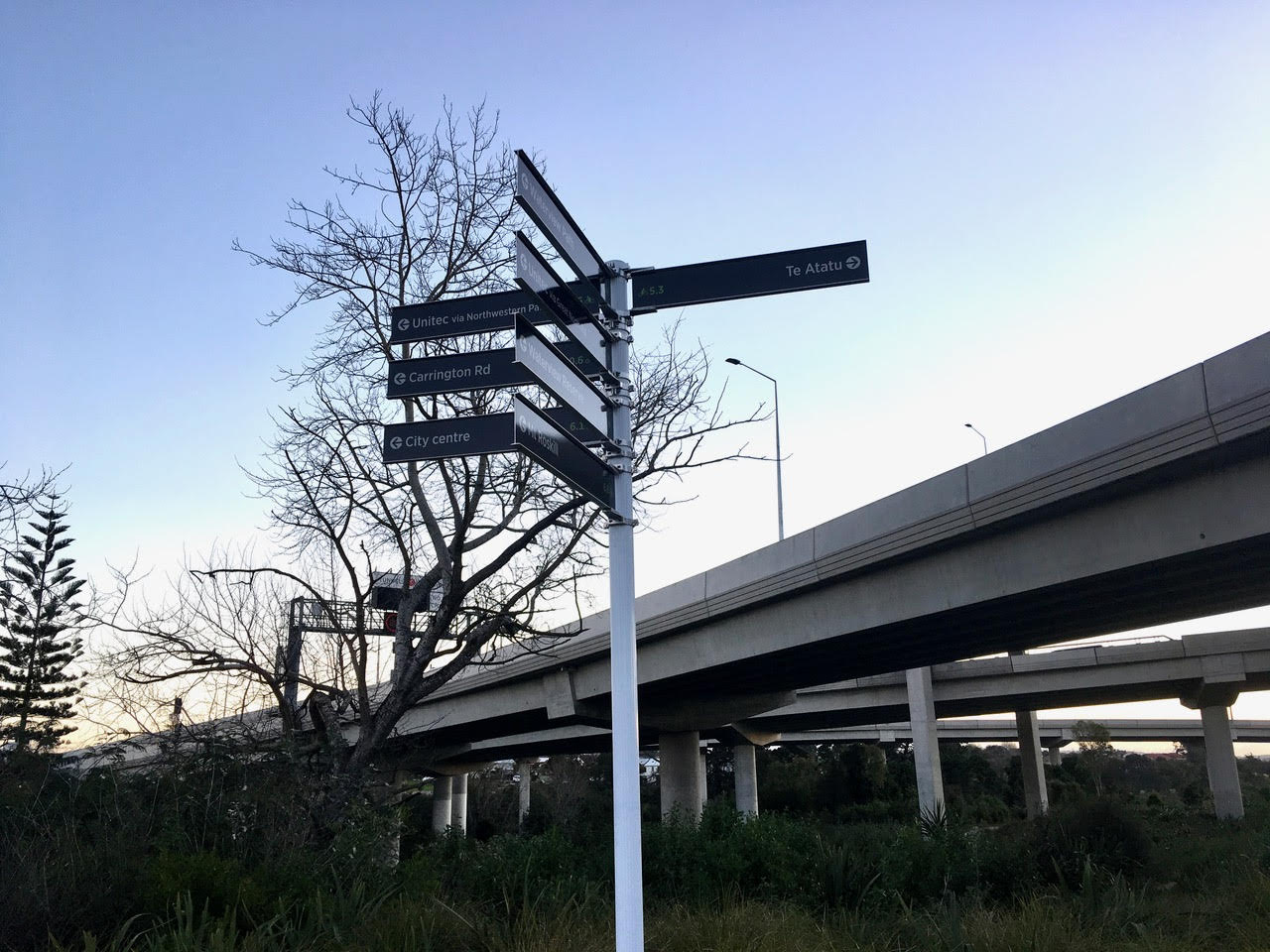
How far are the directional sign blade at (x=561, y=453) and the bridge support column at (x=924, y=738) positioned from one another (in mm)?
33389

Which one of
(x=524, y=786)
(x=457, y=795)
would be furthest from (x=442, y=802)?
(x=524, y=786)

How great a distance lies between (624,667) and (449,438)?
5.16 feet

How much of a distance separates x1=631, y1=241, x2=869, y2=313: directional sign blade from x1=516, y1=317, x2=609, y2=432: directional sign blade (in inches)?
32.3

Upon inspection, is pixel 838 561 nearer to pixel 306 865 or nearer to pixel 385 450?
pixel 306 865

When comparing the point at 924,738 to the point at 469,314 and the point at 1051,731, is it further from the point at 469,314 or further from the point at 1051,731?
the point at 1051,731

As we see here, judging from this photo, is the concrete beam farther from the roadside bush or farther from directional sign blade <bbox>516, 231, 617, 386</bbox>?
directional sign blade <bbox>516, 231, 617, 386</bbox>

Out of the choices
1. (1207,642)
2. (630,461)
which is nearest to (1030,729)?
(1207,642)

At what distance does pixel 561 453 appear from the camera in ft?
18.1

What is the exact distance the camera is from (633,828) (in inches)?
208

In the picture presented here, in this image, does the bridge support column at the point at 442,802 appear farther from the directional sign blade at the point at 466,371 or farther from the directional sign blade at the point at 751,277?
the directional sign blade at the point at 751,277

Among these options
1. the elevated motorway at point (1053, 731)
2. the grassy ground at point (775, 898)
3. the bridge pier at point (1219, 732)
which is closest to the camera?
the grassy ground at point (775, 898)

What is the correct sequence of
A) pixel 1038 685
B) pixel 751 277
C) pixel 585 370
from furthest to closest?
pixel 1038 685 → pixel 751 277 → pixel 585 370

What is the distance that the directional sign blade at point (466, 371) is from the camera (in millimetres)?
5836

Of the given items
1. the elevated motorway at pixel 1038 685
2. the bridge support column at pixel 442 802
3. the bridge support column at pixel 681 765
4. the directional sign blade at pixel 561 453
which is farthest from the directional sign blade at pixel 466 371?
the bridge support column at pixel 442 802
